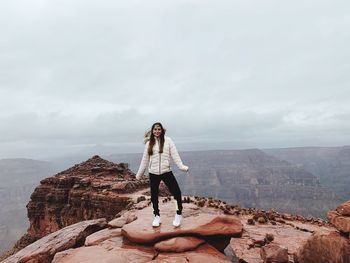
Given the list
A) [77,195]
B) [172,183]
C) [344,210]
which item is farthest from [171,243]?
[77,195]

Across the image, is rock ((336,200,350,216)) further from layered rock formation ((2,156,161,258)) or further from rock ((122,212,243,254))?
layered rock formation ((2,156,161,258))

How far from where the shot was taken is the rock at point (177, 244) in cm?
1312

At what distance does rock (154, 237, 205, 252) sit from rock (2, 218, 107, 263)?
6.35 meters

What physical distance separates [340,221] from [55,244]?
13984mm

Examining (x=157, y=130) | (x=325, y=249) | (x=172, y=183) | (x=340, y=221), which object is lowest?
(x=325, y=249)

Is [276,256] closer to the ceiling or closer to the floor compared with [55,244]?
closer to the ceiling

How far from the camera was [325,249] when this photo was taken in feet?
38.1

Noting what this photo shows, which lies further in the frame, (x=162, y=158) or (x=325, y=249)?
(x=162, y=158)

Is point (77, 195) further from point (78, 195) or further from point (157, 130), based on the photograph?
point (157, 130)

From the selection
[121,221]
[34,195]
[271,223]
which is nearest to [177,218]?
[121,221]

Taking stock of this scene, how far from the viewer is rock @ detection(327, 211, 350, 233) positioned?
36.9 feet

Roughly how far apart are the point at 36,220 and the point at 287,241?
55436 mm

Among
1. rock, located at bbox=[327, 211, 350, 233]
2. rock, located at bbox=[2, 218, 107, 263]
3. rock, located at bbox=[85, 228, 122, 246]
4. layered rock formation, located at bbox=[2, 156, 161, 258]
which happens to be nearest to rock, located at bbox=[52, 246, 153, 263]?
rock, located at bbox=[85, 228, 122, 246]

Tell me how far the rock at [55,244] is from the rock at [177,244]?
635cm
